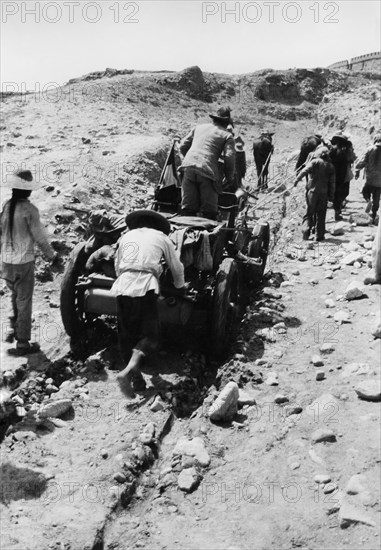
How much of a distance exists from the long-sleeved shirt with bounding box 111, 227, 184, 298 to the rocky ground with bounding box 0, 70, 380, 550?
0.96 m

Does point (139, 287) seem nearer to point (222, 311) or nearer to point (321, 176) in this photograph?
point (222, 311)

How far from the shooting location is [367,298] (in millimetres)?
7613

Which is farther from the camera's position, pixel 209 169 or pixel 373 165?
pixel 373 165

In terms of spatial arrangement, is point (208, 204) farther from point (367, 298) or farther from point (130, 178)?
point (130, 178)

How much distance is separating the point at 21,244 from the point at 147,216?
1345mm

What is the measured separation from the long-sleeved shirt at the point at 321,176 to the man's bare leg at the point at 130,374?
18.9 feet

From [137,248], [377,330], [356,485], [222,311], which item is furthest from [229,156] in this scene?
[356,485]

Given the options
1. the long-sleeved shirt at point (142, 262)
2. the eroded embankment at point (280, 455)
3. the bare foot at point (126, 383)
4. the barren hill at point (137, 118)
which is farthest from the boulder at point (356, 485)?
the barren hill at point (137, 118)

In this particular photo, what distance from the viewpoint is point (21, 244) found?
659 cm

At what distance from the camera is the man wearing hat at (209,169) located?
757 cm

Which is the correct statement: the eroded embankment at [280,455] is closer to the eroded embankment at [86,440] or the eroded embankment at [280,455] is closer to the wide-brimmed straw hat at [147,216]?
the eroded embankment at [86,440]

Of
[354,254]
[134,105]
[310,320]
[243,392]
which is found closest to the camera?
[243,392]

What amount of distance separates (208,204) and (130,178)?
6.53 meters

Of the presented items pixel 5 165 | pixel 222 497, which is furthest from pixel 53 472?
pixel 5 165
